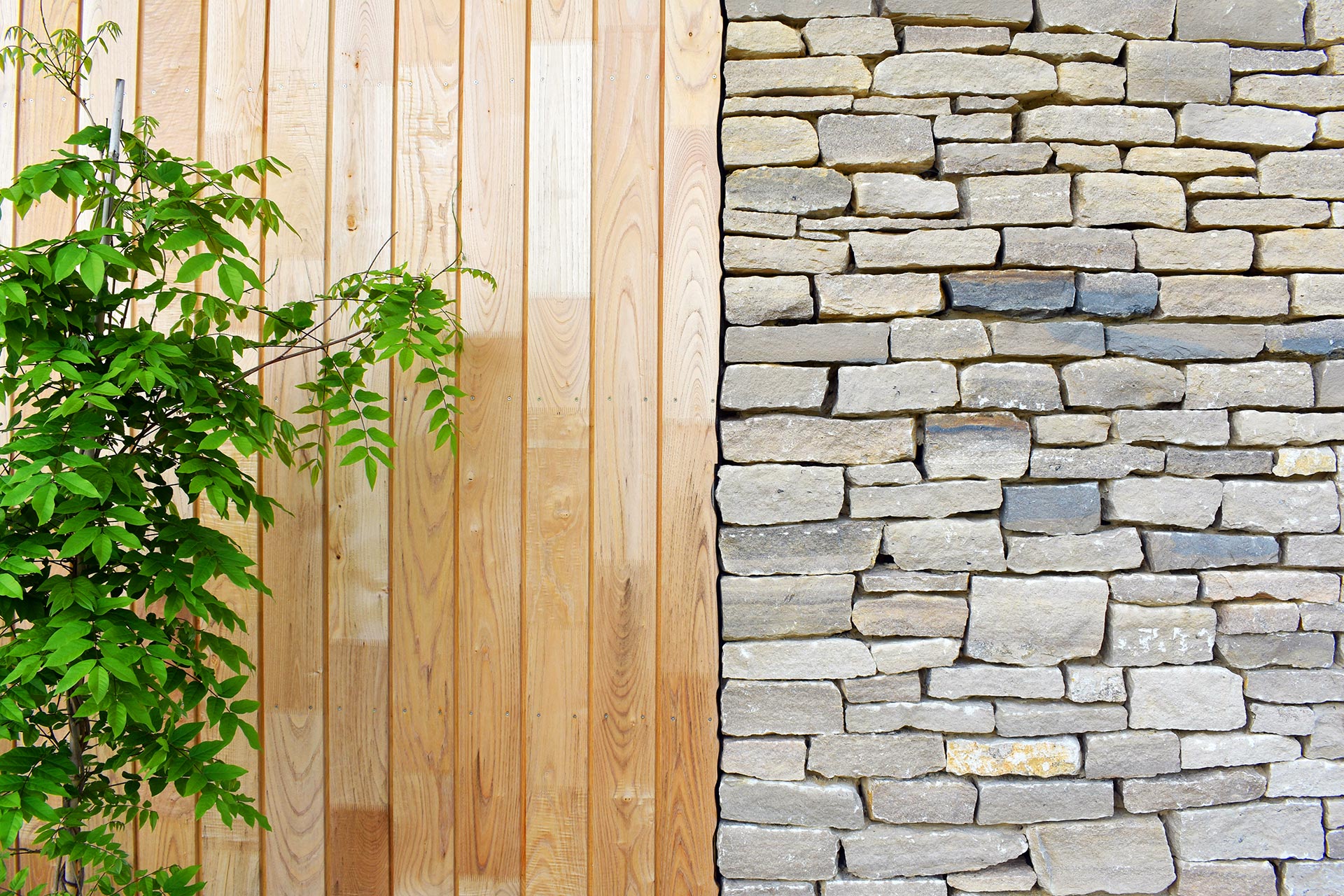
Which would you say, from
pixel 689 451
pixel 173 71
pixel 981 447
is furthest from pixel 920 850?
pixel 173 71

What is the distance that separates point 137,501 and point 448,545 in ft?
1.88

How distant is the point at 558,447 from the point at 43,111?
1377 millimetres

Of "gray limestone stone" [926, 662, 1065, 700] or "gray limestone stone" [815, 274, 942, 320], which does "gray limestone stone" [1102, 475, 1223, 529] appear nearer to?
"gray limestone stone" [926, 662, 1065, 700]

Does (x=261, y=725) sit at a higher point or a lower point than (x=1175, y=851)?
higher

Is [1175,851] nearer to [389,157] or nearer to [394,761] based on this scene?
[394,761]

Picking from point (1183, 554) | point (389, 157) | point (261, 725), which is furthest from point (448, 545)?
point (1183, 554)

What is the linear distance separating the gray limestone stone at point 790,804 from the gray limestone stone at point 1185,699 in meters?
0.63

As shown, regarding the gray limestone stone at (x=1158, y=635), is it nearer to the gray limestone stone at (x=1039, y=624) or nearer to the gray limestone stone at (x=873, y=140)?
the gray limestone stone at (x=1039, y=624)

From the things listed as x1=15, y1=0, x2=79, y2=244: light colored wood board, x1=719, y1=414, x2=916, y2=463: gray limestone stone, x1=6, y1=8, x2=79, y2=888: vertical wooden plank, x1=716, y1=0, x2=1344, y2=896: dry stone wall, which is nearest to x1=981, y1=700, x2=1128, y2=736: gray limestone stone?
Answer: x1=716, y1=0, x2=1344, y2=896: dry stone wall

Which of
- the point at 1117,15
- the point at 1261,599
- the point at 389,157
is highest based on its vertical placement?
the point at 1117,15

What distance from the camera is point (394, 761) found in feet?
5.34

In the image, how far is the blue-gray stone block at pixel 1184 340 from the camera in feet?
5.40

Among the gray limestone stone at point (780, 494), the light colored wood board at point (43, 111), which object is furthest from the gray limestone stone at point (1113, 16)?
the light colored wood board at point (43, 111)

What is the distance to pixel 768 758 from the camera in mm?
1593
